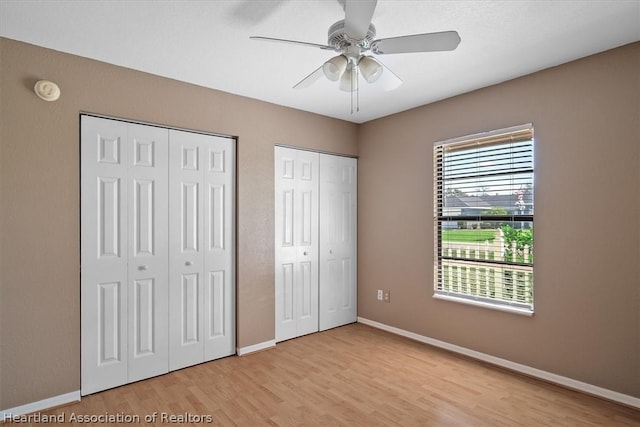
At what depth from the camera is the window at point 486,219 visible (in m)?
3.03

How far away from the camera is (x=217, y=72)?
2.90 metres

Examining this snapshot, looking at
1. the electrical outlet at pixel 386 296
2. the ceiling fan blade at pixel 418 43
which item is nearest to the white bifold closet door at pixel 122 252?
the ceiling fan blade at pixel 418 43

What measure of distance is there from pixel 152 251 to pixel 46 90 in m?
1.37

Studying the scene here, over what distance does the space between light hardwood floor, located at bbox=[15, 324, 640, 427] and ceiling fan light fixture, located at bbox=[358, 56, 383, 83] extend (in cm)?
219

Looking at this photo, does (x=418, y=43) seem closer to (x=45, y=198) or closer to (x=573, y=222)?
(x=573, y=222)

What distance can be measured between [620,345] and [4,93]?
454 centimetres

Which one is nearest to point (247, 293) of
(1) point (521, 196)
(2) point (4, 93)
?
(2) point (4, 93)

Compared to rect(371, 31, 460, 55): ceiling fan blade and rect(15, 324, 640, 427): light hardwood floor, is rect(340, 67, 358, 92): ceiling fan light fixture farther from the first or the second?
rect(15, 324, 640, 427): light hardwood floor

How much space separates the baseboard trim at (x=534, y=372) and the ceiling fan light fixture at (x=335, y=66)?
2.80 meters

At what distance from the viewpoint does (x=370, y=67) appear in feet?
6.75

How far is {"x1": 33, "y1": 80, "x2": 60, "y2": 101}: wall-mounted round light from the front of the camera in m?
2.42

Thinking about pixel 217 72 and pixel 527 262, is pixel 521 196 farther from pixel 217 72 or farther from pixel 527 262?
pixel 217 72

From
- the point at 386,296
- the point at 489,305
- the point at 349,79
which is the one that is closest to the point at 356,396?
the point at 489,305

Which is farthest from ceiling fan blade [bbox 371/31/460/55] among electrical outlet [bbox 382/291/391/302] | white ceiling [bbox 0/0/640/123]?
electrical outlet [bbox 382/291/391/302]
